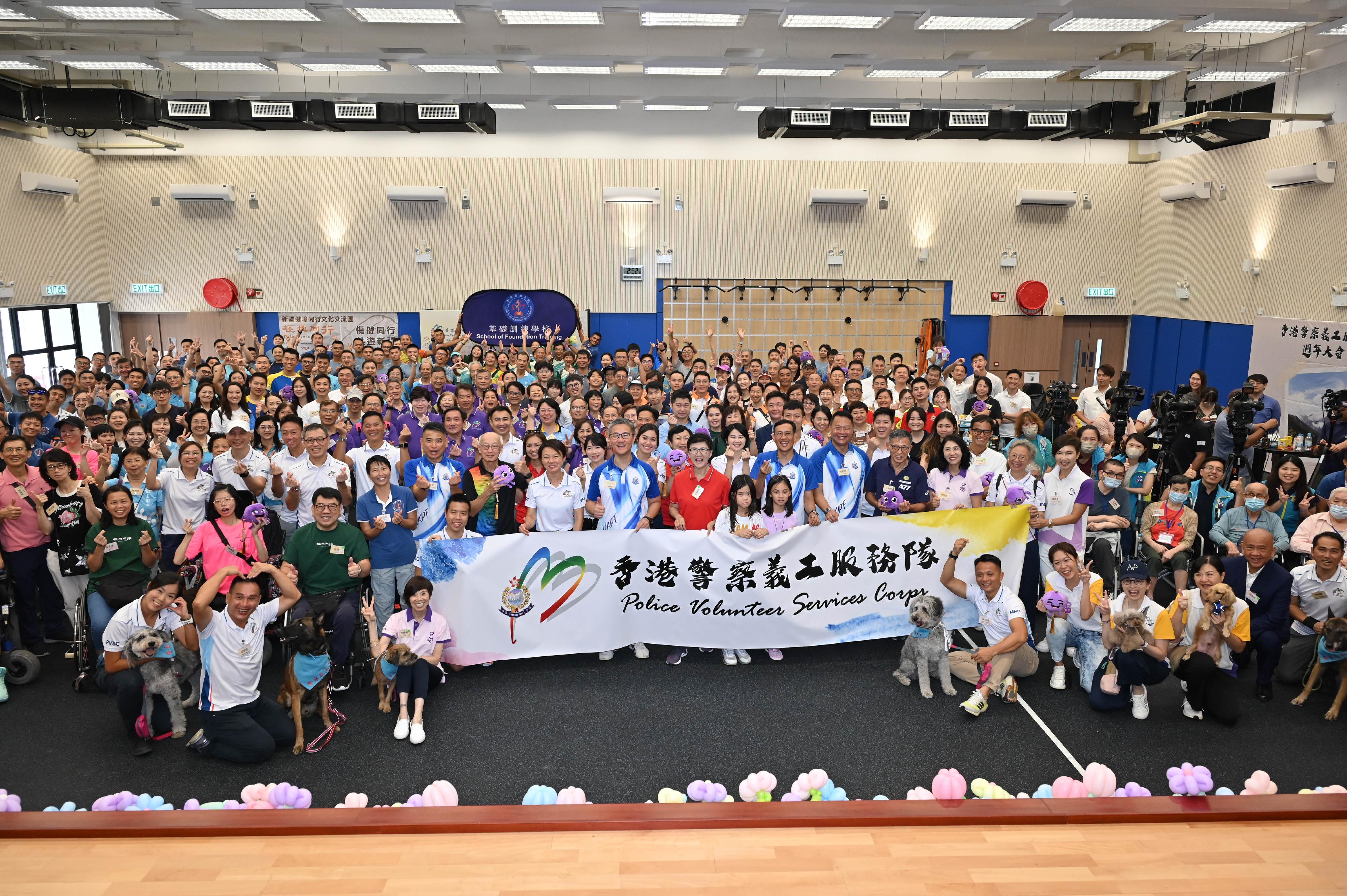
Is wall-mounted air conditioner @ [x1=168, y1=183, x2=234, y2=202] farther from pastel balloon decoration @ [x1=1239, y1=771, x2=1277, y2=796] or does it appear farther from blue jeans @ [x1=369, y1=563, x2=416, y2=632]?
pastel balloon decoration @ [x1=1239, y1=771, x2=1277, y2=796]

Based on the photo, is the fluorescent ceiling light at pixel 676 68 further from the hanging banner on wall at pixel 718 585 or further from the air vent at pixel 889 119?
the hanging banner on wall at pixel 718 585

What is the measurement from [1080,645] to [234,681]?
5274 mm

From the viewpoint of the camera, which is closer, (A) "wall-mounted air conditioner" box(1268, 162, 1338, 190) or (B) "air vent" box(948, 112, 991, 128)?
(A) "wall-mounted air conditioner" box(1268, 162, 1338, 190)

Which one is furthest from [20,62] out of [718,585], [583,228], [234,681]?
[718,585]

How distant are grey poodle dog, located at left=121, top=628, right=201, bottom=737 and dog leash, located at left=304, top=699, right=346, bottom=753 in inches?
32.0

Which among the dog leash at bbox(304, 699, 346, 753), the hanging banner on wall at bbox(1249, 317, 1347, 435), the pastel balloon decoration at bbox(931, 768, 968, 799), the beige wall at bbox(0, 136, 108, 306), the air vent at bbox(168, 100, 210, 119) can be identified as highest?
the air vent at bbox(168, 100, 210, 119)

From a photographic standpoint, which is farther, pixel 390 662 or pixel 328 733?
pixel 390 662

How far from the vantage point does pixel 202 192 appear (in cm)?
1429

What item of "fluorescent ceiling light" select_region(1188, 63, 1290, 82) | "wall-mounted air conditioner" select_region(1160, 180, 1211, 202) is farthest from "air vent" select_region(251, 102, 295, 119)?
"wall-mounted air conditioner" select_region(1160, 180, 1211, 202)

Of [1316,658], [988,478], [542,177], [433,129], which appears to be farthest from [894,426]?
[542,177]

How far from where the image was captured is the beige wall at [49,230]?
40.7ft

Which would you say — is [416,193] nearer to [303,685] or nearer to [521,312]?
[521,312]

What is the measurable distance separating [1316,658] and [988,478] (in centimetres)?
231

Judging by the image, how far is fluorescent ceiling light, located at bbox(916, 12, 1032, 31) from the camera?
8.13 meters
